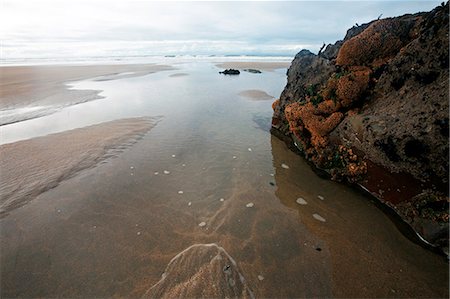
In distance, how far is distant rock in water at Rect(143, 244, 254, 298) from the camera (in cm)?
286

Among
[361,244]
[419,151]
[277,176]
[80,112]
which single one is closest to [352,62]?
[419,151]

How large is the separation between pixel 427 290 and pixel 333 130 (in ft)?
12.0

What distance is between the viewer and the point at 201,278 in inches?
117

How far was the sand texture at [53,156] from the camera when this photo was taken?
5.11 meters

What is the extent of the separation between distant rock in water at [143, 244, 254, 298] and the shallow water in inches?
1.0

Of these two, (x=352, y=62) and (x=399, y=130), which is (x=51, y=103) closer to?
(x=352, y=62)

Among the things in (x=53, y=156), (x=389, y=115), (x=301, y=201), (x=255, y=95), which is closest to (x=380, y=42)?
(x=389, y=115)

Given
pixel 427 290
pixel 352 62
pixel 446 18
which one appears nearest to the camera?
pixel 427 290

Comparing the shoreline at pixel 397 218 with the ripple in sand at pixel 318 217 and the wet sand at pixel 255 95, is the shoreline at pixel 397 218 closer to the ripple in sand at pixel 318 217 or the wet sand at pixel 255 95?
the ripple in sand at pixel 318 217

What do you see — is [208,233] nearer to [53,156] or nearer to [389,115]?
[389,115]

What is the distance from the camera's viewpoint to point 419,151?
4.05 m

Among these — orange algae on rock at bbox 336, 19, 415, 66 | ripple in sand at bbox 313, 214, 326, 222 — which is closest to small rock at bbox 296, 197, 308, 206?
ripple in sand at bbox 313, 214, 326, 222

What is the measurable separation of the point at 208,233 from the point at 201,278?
41.5 inches

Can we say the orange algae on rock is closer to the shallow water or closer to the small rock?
the shallow water
